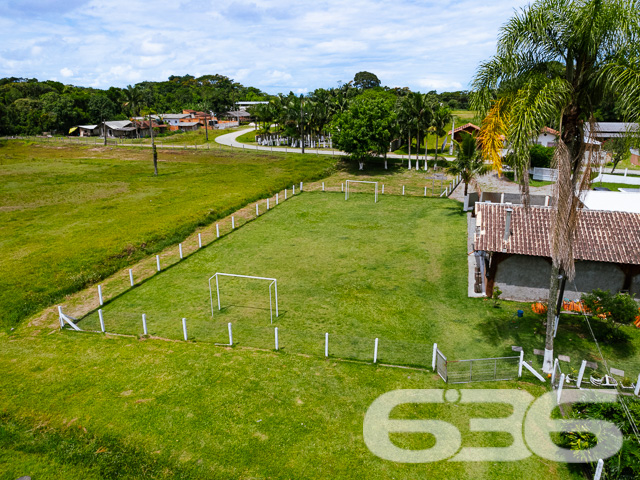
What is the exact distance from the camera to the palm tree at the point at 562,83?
40.7ft

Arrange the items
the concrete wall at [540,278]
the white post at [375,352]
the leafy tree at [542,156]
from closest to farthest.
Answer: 1. the white post at [375,352]
2. the concrete wall at [540,278]
3. the leafy tree at [542,156]

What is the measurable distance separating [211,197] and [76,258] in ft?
61.3

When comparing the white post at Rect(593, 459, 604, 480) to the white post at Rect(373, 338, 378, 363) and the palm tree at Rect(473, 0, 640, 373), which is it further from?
the white post at Rect(373, 338, 378, 363)

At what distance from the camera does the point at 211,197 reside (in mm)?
45094

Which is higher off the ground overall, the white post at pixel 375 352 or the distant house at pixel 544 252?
the distant house at pixel 544 252

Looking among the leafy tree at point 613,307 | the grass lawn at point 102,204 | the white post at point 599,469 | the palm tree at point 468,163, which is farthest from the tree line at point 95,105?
the white post at point 599,469

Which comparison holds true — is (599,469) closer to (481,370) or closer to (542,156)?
(481,370)

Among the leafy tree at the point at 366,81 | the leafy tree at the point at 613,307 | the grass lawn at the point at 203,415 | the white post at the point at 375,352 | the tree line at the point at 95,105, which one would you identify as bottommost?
the grass lawn at the point at 203,415

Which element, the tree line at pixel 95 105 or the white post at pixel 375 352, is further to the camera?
the tree line at pixel 95 105

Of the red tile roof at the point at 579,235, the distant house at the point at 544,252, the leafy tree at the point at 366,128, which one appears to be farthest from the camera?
the leafy tree at the point at 366,128

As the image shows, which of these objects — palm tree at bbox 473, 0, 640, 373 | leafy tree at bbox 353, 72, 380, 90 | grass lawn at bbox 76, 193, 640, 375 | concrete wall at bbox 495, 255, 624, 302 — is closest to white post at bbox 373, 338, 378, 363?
grass lawn at bbox 76, 193, 640, 375

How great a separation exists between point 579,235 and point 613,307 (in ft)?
14.6

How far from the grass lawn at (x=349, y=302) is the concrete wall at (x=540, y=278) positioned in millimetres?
1118

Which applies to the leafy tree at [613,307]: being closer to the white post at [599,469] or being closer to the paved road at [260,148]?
the white post at [599,469]
